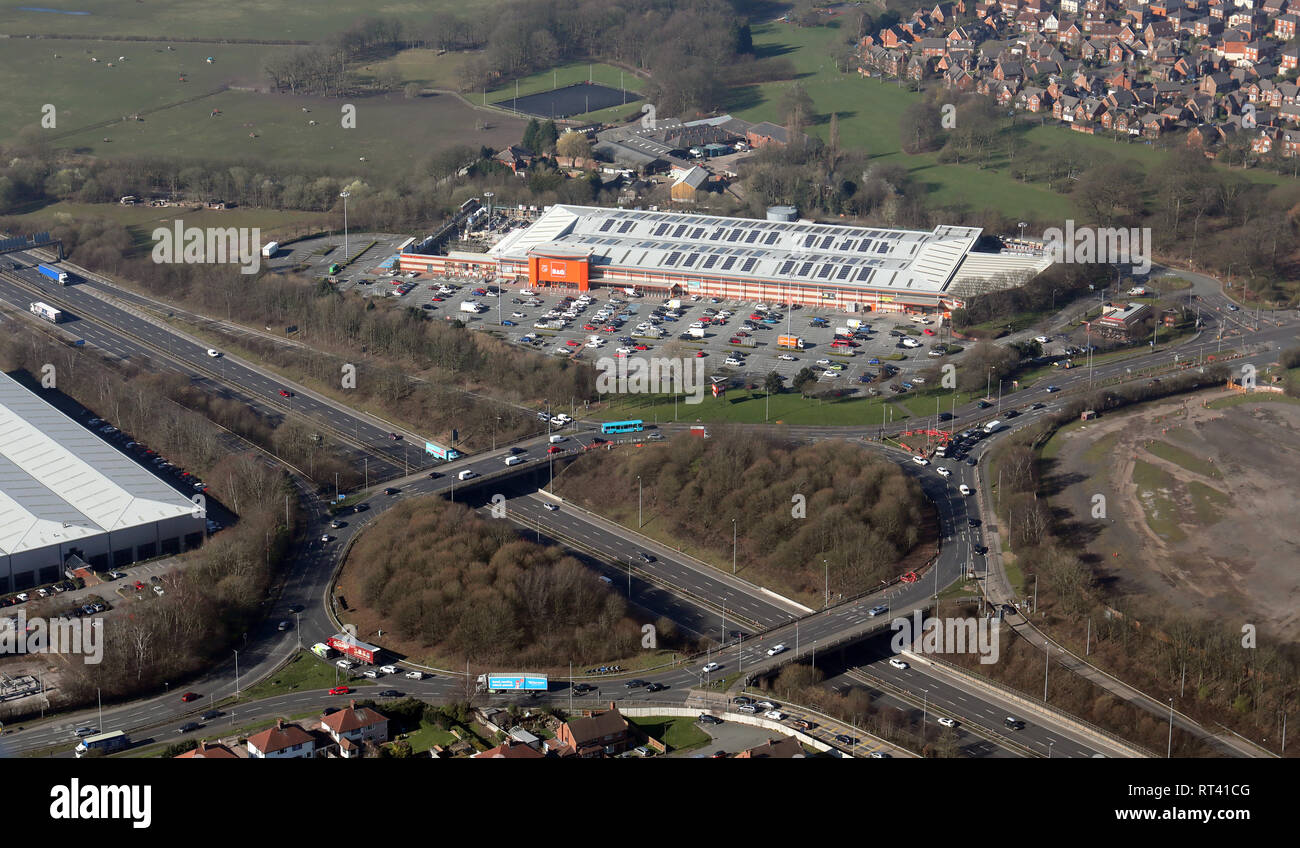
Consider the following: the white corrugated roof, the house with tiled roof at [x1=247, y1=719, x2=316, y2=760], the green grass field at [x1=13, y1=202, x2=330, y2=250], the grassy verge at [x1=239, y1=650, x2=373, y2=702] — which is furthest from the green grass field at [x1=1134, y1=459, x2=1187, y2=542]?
the green grass field at [x1=13, y1=202, x2=330, y2=250]

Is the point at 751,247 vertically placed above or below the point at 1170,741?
above

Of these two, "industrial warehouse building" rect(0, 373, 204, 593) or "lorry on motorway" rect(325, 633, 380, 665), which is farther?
"industrial warehouse building" rect(0, 373, 204, 593)

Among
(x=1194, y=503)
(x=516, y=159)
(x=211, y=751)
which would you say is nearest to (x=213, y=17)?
(x=516, y=159)

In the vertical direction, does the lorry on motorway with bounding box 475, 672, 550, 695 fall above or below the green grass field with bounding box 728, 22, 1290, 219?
below

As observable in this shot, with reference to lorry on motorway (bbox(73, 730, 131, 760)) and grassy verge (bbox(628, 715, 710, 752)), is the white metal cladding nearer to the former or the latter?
grassy verge (bbox(628, 715, 710, 752))

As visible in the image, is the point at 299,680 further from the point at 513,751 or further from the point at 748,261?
the point at 748,261
